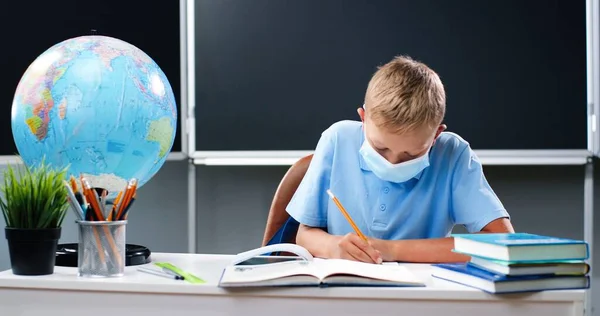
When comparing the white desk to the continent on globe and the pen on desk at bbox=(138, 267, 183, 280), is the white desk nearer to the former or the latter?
the pen on desk at bbox=(138, 267, 183, 280)

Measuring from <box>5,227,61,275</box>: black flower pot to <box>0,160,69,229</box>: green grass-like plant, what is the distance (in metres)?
0.01

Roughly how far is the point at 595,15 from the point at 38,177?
2139 millimetres

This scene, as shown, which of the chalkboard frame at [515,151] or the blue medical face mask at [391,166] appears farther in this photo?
the chalkboard frame at [515,151]

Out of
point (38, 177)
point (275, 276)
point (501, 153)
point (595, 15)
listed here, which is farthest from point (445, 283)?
point (595, 15)

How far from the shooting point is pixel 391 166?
154 centimetres

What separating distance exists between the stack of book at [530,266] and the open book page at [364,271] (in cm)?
10

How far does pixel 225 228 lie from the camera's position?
316cm

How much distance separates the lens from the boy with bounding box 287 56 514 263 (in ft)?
4.79

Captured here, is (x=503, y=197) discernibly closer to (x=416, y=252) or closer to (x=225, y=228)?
(x=225, y=228)

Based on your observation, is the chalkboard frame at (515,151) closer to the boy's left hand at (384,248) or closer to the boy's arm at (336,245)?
the boy's arm at (336,245)

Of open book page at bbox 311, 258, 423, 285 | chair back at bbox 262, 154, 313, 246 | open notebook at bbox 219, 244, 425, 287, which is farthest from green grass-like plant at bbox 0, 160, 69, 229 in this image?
chair back at bbox 262, 154, 313, 246

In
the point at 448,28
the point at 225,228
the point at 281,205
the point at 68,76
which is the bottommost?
the point at 225,228

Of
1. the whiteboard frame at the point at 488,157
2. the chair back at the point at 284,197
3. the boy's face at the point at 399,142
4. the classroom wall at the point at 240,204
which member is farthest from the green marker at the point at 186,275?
the classroom wall at the point at 240,204

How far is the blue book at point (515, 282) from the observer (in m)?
1.05
